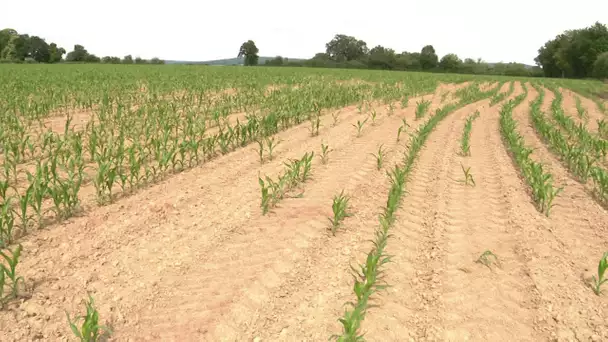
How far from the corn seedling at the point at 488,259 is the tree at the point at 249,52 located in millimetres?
96048

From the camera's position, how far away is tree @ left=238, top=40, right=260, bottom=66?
313ft

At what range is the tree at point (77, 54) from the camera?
8051 cm

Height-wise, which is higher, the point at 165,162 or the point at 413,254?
the point at 165,162

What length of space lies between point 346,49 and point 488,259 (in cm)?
11447

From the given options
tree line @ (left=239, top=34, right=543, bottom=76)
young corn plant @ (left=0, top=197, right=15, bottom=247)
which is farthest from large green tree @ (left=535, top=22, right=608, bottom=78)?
young corn plant @ (left=0, top=197, right=15, bottom=247)

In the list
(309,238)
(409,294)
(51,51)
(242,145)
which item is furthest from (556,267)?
(51,51)

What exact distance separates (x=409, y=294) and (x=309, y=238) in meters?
1.18

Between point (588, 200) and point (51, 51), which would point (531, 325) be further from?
point (51, 51)

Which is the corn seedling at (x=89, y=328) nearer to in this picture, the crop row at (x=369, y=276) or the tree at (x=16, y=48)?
the crop row at (x=369, y=276)

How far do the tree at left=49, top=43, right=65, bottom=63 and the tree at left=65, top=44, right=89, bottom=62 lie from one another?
269 cm

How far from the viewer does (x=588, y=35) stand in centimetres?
6581

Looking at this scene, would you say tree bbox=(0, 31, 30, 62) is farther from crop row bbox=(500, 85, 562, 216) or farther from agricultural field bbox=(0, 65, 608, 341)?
crop row bbox=(500, 85, 562, 216)

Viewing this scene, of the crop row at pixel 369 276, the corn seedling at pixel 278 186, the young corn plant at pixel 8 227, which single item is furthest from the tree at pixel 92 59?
the crop row at pixel 369 276

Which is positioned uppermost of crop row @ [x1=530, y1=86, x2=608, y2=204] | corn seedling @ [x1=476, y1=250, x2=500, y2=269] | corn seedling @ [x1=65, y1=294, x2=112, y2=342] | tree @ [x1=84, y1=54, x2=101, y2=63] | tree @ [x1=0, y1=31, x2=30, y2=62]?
tree @ [x1=0, y1=31, x2=30, y2=62]
